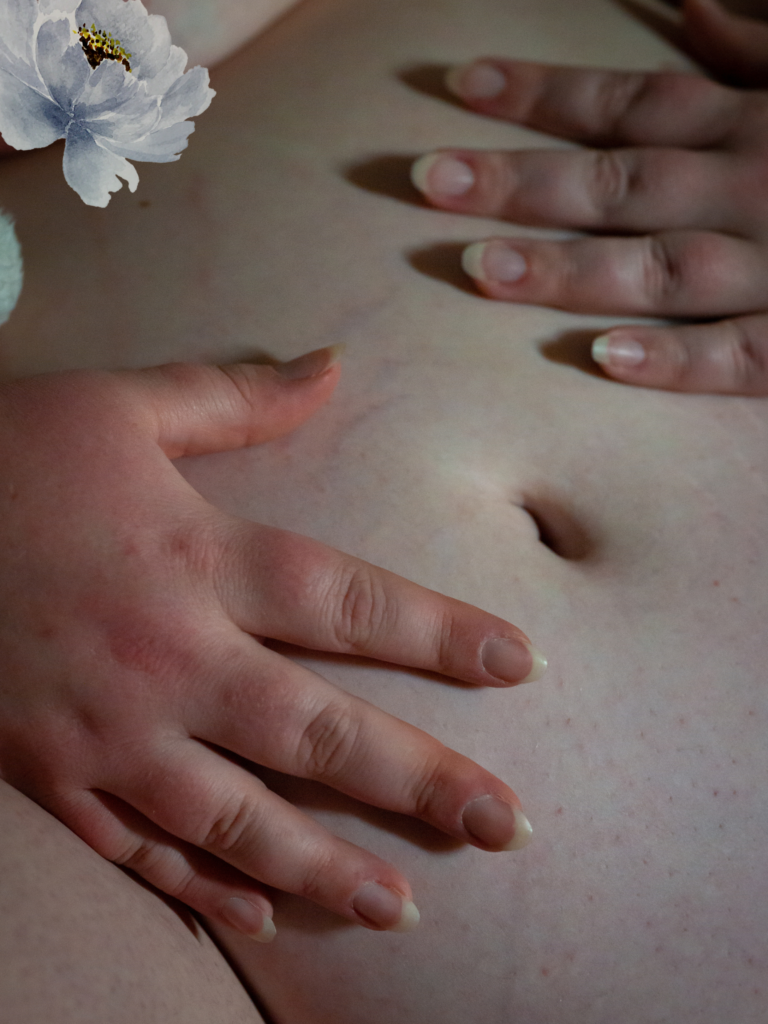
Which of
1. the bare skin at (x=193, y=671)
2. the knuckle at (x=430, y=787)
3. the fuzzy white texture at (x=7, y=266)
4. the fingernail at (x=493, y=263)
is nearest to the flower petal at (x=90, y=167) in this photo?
the fuzzy white texture at (x=7, y=266)

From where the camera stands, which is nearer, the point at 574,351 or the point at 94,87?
the point at 94,87

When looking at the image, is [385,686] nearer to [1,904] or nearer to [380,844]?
[380,844]

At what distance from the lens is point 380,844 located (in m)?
0.60

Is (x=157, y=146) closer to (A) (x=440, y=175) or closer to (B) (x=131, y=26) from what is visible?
(B) (x=131, y=26)

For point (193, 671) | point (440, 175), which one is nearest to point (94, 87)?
point (193, 671)

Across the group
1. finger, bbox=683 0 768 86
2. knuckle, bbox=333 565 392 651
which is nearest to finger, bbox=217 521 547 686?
knuckle, bbox=333 565 392 651

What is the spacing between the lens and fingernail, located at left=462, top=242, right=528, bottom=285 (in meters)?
0.77

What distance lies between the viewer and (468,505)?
69 centimetres

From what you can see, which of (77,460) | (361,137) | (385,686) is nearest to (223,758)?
(385,686)

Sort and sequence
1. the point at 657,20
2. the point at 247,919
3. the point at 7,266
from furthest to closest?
the point at 657,20 → the point at 247,919 → the point at 7,266

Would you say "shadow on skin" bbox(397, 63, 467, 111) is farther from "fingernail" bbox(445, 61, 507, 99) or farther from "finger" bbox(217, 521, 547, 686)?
"finger" bbox(217, 521, 547, 686)

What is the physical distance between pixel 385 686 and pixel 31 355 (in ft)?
1.48

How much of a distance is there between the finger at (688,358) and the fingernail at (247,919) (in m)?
0.58

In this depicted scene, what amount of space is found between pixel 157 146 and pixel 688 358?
0.65 metres
